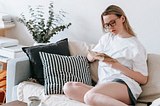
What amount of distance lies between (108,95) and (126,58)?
418 mm

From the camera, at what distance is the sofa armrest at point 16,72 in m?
1.91

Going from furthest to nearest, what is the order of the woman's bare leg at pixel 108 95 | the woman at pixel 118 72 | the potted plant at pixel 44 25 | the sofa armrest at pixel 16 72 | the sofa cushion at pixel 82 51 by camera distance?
the potted plant at pixel 44 25 < the sofa cushion at pixel 82 51 < the sofa armrest at pixel 16 72 < the woman at pixel 118 72 < the woman's bare leg at pixel 108 95

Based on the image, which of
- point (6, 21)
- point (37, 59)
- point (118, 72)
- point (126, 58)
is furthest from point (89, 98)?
point (6, 21)

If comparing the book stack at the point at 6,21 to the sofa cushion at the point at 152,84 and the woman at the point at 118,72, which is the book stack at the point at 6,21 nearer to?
the woman at the point at 118,72

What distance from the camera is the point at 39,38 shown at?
103 inches

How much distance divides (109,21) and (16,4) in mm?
1787

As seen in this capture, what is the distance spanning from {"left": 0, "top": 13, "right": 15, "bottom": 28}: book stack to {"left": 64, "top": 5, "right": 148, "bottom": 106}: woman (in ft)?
5.44

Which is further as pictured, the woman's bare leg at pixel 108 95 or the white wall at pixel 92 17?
the white wall at pixel 92 17

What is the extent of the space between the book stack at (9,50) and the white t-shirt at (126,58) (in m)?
1.17

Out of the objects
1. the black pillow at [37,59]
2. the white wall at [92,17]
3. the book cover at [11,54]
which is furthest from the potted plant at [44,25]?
the black pillow at [37,59]

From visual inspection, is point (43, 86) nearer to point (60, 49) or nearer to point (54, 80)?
point (54, 80)

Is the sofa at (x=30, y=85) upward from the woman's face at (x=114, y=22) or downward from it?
downward

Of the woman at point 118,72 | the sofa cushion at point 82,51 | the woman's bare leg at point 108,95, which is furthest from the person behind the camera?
the sofa cushion at point 82,51

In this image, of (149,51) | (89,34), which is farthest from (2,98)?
(149,51)
